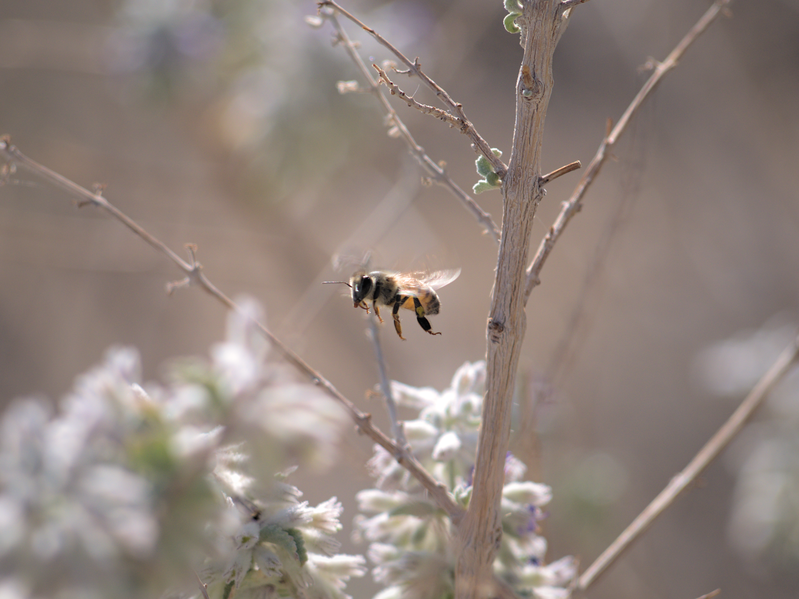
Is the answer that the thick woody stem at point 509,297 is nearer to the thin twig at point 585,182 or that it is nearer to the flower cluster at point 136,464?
the thin twig at point 585,182

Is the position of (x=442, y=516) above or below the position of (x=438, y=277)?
below

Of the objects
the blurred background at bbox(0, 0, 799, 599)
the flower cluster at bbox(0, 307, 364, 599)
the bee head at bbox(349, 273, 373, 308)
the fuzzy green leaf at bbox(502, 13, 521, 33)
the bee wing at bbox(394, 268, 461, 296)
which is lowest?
the flower cluster at bbox(0, 307, 364, 599)

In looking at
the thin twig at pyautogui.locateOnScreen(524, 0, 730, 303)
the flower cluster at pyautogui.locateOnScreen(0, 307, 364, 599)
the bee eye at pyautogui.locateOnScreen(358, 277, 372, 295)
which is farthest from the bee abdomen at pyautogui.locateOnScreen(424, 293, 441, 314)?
the flower cluster at pyautogui.locateOnScreen(0, 307, 364, 599)

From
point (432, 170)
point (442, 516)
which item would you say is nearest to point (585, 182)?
point (432, 170)

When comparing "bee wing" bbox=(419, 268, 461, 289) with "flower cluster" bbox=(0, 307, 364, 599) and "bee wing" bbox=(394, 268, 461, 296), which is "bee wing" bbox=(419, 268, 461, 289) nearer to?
"bee wing" bbox=(394, 268, 461, 296)

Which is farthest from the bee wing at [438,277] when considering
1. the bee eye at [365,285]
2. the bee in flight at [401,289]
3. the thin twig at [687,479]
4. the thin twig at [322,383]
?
the thin twig at [687,479]

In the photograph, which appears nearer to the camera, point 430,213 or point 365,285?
point 365,285

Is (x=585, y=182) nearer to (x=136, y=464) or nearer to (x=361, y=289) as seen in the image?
(x=361, y=289)
